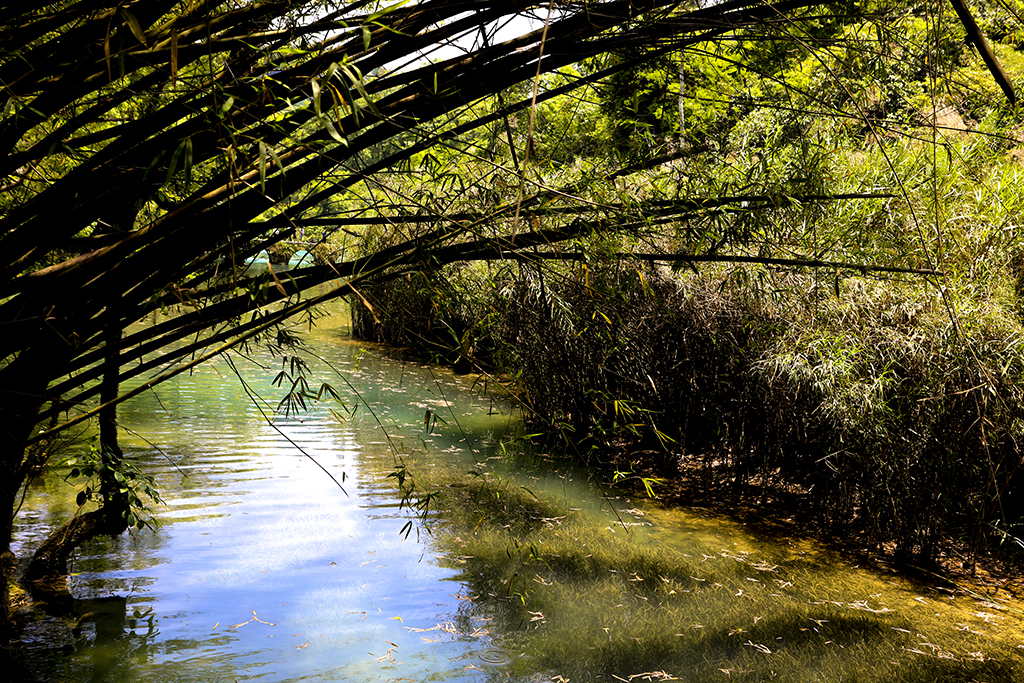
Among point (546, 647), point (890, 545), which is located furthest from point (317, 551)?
point (890, 545)

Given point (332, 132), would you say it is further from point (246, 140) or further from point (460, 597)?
point (460, 597)

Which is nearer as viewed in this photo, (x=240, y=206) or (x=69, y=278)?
(x=240, y=206)

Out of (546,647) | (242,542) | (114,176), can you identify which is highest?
(114,176)

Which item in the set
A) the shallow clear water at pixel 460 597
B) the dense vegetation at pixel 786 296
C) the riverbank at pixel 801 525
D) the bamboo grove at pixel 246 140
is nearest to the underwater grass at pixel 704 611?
the shallow clear water at pixel 460 597

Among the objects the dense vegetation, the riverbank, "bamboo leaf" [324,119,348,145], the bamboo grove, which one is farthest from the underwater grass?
"bamboo leaf" [324,119,348,145]

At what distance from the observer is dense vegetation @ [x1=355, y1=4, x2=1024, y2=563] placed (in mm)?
2285

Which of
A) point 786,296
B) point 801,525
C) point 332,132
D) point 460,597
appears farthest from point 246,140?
point 801,525

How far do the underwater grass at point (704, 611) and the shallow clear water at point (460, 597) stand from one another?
0.02 m

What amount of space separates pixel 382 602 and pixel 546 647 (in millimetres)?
1016

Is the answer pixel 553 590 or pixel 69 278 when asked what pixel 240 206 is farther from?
pixel 553 590

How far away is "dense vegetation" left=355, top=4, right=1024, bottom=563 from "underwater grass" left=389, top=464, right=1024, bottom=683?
703 millimetres

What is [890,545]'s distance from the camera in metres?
5.03

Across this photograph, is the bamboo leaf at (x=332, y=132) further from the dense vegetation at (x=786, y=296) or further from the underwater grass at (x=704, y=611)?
the underwater grass at (x=704, y=611)

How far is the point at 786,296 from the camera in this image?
466 cm
